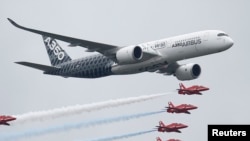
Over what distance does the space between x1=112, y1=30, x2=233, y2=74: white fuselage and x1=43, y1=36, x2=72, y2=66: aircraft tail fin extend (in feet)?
46.1

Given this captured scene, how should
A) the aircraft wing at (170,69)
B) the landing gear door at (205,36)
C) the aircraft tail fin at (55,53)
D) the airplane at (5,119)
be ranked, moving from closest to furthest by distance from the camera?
the airplane at (5,119)
the landing gear door at (205,36)
the aircraft wing at (170,69)
the aircraft tail fin at (55,53)

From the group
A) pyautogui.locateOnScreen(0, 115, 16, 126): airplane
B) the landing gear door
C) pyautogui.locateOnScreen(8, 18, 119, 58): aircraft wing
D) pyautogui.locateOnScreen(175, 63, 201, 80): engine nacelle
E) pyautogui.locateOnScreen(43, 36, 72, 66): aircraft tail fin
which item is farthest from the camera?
pyautogui.locateOnScreen(43, 36, 72, 66): aircraft tail fin

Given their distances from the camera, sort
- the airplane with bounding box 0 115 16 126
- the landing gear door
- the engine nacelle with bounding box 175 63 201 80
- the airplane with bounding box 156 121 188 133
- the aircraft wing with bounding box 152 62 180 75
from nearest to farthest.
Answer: the airplane with bounding box 0 115 16 126 → the landing gear door → the airplane with bounding box 156 121 188 133 → the engine nacelle with bounding box 175 63 201 80 → the aircraft wing with bounding box 152 62 180 75

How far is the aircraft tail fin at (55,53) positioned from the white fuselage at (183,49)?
553 inches

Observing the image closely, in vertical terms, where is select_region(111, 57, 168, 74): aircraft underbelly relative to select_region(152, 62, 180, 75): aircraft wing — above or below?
below

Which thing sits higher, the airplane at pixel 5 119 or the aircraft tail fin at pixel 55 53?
the aircraft tail fin at pixel 55 53

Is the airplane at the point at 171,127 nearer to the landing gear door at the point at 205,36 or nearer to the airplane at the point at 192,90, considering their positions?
the airplane at the point at 192,90

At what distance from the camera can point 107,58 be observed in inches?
4532

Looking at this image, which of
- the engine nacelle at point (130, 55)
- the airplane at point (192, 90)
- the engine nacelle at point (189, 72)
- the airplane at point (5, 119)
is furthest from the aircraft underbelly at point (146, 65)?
the airplane at point (5, 119)

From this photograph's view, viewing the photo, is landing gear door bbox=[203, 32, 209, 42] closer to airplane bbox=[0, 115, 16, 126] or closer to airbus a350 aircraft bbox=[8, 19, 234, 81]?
airbus a350 aircraft bbox=[8, 19, 234, 81]

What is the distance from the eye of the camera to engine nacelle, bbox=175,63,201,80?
116500 millimetres

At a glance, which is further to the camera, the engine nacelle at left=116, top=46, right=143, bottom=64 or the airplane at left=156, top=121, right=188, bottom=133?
the airplane at left=156, top=121, right=188, bottom=133

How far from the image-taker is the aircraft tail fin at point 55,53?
407 feet

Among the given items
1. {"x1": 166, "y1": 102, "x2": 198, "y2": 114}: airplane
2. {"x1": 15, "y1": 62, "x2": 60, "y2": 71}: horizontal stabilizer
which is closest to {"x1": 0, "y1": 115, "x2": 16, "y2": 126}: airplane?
{"x1": 15, "y1": 62, "x2": 60, "y2": 71}: horizontal stabilizer
